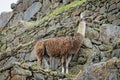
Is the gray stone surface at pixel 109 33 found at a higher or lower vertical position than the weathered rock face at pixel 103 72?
higher

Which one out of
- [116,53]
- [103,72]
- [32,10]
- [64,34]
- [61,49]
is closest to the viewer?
[103,72]

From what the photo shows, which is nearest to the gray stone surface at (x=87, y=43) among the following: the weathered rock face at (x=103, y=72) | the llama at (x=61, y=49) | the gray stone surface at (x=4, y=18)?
the llama at (x=61, y=49)

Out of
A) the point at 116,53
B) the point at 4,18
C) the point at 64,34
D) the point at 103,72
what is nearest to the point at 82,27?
the point at 64,34

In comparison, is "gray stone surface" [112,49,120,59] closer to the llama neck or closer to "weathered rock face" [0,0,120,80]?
"weathered rock face" [0,0,120,80]

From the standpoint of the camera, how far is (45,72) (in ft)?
48.5

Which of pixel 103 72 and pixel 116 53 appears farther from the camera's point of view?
pixel 116 53

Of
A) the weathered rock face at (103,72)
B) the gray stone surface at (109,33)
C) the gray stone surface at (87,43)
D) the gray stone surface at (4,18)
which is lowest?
the weathered rock face at (103,72)

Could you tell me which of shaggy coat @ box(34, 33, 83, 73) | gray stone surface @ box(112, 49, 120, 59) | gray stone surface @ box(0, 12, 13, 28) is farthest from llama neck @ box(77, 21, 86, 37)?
gray stone surface @ box(0, 12, 13, 28)

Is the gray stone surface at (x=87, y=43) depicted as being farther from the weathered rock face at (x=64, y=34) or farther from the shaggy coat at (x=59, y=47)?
the shaggy coat at (x=59, y=47)

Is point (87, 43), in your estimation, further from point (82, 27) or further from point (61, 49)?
point (61, 49)

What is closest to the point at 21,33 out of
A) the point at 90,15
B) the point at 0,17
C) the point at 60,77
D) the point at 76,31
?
the point at 90,15

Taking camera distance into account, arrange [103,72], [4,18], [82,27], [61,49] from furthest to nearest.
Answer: [4,18] → [82,27] → [61,49] → [103,72]

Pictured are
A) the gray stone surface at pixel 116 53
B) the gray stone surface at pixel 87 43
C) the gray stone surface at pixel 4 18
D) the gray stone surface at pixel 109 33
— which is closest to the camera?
the gray stone surface at pixel 116 53

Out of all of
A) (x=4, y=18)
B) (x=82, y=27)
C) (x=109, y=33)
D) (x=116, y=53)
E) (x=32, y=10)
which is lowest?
(x=116, y=53)
